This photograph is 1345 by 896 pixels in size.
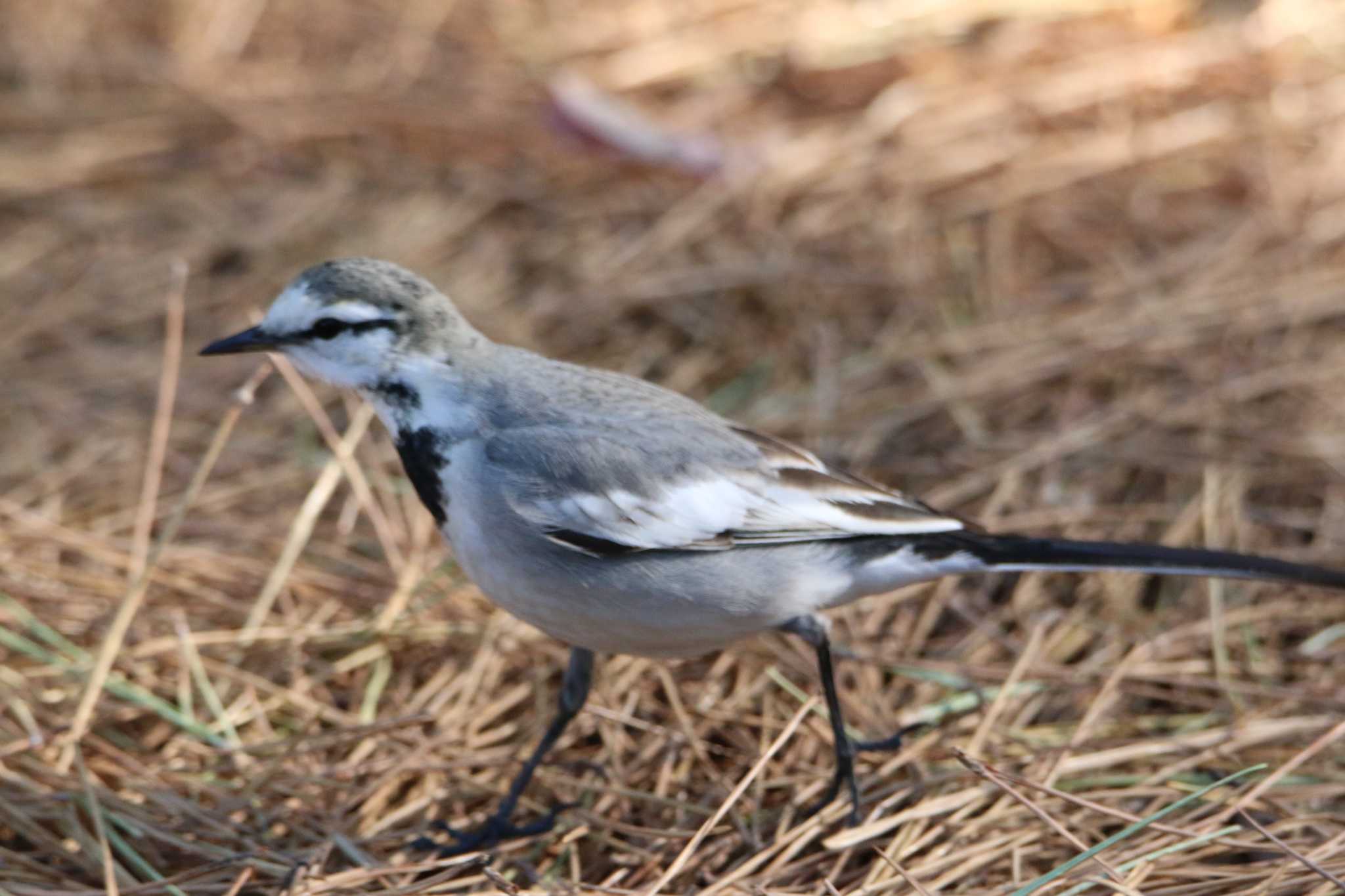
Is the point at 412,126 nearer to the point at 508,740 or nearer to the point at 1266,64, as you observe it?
the point at 508,740

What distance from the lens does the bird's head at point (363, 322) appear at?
3.41m

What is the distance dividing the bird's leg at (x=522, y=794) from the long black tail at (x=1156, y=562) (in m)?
1.11

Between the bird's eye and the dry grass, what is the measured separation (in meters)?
0.68

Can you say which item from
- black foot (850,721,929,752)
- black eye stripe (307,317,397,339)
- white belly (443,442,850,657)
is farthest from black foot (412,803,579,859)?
black eye stripe (307,317,397,339)

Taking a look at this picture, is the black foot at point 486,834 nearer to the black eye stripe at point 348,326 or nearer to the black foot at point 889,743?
the black foot at point 889,743

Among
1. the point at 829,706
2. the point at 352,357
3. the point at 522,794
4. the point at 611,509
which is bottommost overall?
the point at 522,794

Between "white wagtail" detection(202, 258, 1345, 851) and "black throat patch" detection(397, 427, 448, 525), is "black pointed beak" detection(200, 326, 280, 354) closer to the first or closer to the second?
"white wagtail" detection(202, 258, 1345, 851)

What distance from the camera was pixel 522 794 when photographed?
141 inches

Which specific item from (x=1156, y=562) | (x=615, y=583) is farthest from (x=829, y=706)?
(x=1156, y=562)

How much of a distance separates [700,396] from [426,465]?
6.31 ft

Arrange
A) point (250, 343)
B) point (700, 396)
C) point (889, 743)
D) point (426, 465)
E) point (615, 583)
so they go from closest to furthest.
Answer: point (615, 583)
point (426, 465)
point (250, 343)
point (889, 743)
point (700, 396)

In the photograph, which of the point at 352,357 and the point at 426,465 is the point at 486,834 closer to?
the point at 426,465

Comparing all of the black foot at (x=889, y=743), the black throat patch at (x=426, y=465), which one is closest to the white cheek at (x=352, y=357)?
the black throat patch at (x=426, y=465)

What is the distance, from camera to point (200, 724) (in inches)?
146
